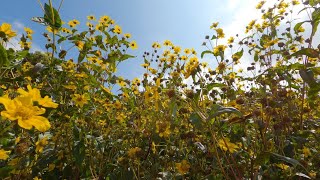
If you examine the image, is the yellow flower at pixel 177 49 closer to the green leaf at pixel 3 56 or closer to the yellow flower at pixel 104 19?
the yellow flower at pixel 104 19

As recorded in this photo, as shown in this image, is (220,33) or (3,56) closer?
(3,56)

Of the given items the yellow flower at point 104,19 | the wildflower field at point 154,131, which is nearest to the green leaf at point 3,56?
the wildflower field at point 154,131

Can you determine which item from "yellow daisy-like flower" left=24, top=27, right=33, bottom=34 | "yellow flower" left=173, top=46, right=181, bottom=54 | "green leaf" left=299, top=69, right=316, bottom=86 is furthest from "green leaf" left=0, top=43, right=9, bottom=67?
"yellow flower" left=173, top=46, right=181, bottom=54

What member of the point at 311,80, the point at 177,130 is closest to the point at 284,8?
the point at 177,130

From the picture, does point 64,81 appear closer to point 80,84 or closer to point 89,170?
point 80,84

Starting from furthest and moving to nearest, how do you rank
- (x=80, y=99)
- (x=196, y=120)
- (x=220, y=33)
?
(x=220, y=33) < (x=80, y=99) < (x=196, y=120)

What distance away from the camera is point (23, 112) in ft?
3.27

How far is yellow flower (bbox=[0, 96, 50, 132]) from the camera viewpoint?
0.96 meters

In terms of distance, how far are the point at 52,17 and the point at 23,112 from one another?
0.73 meters

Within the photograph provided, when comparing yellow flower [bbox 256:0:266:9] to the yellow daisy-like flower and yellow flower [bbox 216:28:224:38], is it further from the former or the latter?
the yellow daisy-like flower

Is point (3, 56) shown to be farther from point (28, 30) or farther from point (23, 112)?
point (28, 30)

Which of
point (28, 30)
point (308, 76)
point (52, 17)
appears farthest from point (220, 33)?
point (28, 30)

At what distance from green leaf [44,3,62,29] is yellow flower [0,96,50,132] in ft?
2.24

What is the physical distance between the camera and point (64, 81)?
198cm
